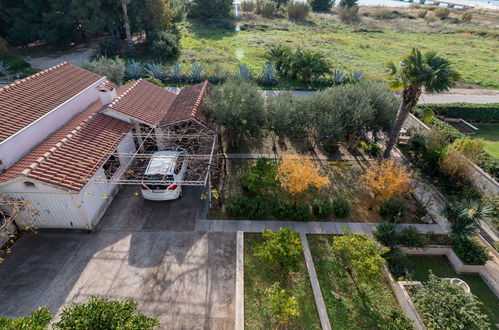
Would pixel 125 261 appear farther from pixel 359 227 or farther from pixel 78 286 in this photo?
pixel 359 227

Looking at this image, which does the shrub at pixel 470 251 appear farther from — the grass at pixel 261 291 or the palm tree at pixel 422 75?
the palm tree at pixel 422 75

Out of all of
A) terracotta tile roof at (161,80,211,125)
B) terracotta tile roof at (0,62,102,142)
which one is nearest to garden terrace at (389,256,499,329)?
terracotta tile roof at (161,80,211,125)

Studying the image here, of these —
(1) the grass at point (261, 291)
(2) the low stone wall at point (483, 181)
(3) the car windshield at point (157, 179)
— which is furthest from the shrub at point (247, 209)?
(2) the low stone wall at point (483, 181)

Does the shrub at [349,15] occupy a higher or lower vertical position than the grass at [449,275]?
higher

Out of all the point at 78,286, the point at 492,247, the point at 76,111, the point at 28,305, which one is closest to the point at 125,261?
the point at 78,286

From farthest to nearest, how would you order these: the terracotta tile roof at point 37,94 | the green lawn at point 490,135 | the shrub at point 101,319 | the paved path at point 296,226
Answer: the green lawn at point 490,135
the terracotta tile roof at point 37,94
the paved path at point 296,226
the shrub at point 101,319

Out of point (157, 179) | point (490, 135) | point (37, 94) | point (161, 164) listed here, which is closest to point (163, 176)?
point (157, 179)
